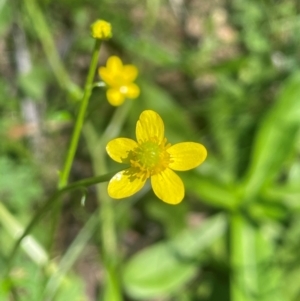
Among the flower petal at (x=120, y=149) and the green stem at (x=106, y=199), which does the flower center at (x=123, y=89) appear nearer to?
the flower petal at (x=120, y=149)

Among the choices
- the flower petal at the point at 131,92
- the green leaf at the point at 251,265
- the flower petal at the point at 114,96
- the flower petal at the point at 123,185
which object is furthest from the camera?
the green leaf at the point at 251,265

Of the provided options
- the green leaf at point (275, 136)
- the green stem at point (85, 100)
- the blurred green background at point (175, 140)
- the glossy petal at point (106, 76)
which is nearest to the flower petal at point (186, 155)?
the green stem at point (85, 100)

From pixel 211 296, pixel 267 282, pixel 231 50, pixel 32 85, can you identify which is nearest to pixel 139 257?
pixel 211 296

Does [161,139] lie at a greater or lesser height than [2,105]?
lesser

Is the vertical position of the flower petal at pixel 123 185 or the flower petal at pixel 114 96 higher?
the flower petal at pixel 114 96

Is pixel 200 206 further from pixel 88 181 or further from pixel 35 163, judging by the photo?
pixel 88 181

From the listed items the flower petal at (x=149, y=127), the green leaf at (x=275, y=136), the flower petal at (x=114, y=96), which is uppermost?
the green leaf at (x=275, y=136)

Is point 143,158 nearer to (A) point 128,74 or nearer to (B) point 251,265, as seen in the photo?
(A) point 128,74
